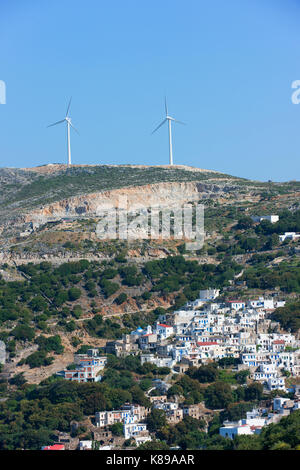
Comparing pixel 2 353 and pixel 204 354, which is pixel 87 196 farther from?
pixel 204 354

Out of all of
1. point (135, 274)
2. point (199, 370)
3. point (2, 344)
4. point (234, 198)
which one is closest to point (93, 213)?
point (234, 198)

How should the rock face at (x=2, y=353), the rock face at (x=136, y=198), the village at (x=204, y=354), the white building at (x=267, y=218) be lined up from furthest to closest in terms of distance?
the rock face at (x=136, y=198), the white building at (x=267, y=218), the rock face at (x=2, y=353), the village at (x=204, y=354)

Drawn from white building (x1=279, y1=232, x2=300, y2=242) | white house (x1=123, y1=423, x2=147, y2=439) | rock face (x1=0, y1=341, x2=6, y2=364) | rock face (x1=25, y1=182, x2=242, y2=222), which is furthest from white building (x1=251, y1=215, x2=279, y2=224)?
white house (x1=123, y1=423, x2=147, y2=439)

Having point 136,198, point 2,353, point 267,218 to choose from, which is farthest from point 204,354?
point 136,198

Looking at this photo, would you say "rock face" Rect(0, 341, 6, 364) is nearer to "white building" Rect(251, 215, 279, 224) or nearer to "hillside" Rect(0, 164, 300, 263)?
"hillside" Rect(0, 164, 300, 263)

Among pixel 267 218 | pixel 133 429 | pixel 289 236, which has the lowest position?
pixel 133 429

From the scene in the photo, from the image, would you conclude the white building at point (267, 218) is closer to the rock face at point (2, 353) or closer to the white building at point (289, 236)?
the white building at point (289, 236)

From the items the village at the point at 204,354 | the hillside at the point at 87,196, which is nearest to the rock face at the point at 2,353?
the village at the point at 204,354

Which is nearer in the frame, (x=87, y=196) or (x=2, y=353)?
(x=2, y=353)
